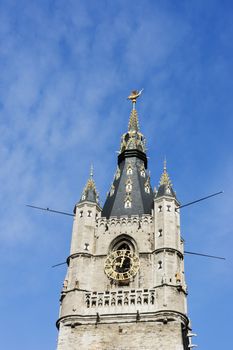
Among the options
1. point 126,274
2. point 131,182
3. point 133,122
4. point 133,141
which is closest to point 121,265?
point 126,274

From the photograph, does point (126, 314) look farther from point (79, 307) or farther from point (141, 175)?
point (141, 175)

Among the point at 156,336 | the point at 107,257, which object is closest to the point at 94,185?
the point at 107,257

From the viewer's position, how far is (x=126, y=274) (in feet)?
131

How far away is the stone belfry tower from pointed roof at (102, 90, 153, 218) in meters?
0.08

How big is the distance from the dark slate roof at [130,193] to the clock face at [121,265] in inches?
160

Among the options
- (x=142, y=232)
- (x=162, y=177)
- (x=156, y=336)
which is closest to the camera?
(x=156, y=336)

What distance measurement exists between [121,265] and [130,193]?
7243 mm

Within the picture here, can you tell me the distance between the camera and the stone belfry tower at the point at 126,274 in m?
36.7

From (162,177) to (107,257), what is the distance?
314 inches

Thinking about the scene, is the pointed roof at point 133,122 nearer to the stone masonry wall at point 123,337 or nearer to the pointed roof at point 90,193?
the pointed roof at point 90,193

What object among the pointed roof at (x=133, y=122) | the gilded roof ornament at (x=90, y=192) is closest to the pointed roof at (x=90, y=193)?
the gilded roof ornament at (x=90, y=192)

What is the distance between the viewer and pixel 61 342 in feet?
121

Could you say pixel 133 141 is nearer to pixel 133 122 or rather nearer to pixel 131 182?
pixel 133 122

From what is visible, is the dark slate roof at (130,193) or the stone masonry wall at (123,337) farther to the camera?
the dark slate roof at (130,193)
